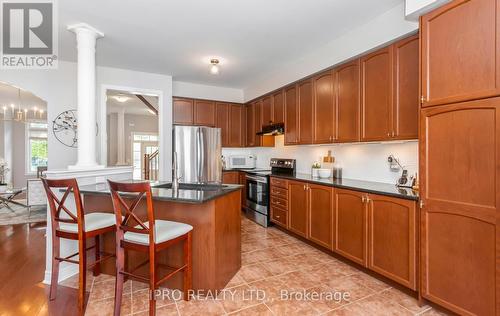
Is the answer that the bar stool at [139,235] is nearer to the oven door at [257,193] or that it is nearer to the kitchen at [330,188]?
the kitchen at [330,188]

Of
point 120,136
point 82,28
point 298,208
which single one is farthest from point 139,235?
point 120,136

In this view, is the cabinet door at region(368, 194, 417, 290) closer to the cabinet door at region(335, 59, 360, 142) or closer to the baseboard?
the cabinet door at region(335, 59, 360, 142)

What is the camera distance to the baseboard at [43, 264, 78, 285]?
2.40 metres

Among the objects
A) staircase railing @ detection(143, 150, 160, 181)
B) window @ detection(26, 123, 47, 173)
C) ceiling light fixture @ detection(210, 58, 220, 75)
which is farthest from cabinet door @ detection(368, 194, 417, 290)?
window @ detection(26, 123, 47, 173)

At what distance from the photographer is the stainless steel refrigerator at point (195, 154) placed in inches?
180

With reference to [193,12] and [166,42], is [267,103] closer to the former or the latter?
[166,42]

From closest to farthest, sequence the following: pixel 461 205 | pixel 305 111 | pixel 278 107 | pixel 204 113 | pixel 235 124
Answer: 1. pixel 461 205
2. pixel 305 111
3. pixel 278 107
4. pixel 204 113
5. pixel 235 124

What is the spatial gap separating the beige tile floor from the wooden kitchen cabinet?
2.59m

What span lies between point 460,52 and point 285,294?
7.45ft

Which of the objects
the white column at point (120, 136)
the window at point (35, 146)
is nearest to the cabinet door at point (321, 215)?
the white column at point (120, 136)

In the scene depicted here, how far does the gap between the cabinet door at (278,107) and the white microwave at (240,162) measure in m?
1.32

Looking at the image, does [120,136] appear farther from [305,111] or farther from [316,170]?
[316,170]

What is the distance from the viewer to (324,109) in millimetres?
3365

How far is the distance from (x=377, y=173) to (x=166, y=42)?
307 centimetres
